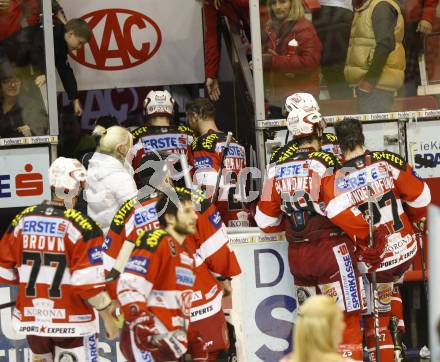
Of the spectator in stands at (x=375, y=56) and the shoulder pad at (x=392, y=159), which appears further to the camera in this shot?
the spectator in stands at (x=375, y=56)

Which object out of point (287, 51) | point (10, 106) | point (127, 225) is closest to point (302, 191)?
point (127, 225)

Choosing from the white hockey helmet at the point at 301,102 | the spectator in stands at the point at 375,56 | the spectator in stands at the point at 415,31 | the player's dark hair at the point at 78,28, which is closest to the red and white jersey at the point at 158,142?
the player's dark hair at the point at 78,28

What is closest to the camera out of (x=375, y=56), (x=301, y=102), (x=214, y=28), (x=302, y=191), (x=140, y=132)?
(x=302, y=191)

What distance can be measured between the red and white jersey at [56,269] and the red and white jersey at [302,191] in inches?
69.8

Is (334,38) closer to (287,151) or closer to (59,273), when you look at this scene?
(287,151)

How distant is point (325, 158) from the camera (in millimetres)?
10375

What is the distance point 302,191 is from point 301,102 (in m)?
0.94

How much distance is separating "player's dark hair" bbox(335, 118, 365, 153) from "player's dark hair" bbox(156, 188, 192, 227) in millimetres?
1670

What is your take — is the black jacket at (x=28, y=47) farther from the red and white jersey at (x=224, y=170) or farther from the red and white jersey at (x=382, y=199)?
the red and white jersey at (x=382, y=199)

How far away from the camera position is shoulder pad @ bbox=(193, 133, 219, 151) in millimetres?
12359

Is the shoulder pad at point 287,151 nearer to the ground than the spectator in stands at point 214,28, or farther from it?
nearer to the ground

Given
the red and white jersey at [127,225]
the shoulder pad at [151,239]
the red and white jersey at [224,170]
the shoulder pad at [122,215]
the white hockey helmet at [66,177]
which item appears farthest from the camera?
the red and white jersey at [224,170]

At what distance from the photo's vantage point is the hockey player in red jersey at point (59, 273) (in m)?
9.22

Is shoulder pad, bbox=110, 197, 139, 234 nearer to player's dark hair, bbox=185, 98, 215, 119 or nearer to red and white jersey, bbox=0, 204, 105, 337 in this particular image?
red and white jersey, bbox=0, 204, 105, 337
